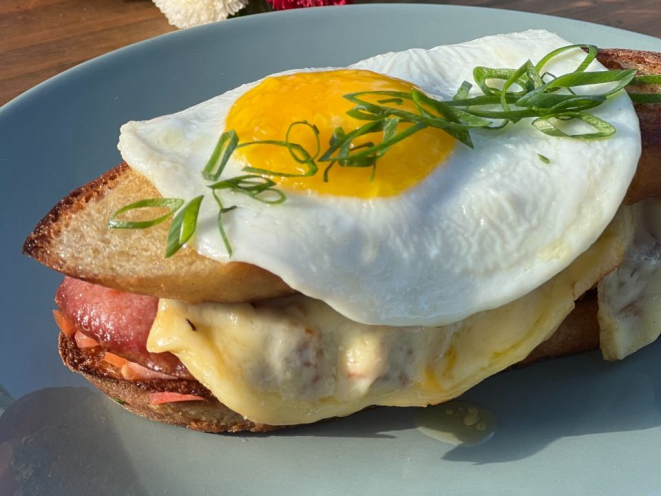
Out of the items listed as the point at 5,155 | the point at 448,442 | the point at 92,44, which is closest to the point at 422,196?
the point at 448,442

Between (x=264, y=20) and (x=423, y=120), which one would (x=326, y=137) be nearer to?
(x=423, y=120)

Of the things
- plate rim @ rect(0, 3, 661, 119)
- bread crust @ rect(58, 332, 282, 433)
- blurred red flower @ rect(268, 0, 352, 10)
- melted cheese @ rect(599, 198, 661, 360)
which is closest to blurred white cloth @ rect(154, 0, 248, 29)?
blurred red flower @ rect(268, 0, 352, 10)

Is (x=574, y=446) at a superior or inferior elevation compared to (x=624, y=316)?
inferior

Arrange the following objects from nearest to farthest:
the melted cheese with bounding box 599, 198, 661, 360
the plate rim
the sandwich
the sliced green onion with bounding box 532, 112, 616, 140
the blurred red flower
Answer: the sandwich, the sliced green onion with bounding box 532, 112, 616, 140, the melted cheese with bounding box 599, 198, 661, 360, the plate rim, the blurred red flower

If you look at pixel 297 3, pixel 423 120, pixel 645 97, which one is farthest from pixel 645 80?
pixel 297 3

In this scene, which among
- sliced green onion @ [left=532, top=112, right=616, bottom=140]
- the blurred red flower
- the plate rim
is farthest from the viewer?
the blurred red flower

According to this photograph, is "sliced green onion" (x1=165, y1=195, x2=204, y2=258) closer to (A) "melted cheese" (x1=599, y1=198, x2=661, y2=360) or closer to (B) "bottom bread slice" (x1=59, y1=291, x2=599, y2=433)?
(B) "bottom bread slice" (x1=59, y1=291, x2=599, y2=433)

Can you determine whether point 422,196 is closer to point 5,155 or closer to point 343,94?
point 343,94

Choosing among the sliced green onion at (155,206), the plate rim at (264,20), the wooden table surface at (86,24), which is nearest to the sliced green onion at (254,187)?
the sliced green onion at (155,206)
